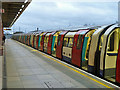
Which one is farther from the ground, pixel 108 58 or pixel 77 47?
pixel 77 47

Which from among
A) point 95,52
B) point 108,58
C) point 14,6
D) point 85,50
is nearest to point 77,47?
point 85,50

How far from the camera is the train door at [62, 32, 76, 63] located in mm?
12653

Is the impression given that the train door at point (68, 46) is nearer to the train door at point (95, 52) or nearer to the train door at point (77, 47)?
the train door at point (77, 47)

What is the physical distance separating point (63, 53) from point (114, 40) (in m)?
6.02

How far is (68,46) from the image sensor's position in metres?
13.2

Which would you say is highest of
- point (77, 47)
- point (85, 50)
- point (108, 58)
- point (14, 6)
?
point (14, 6)

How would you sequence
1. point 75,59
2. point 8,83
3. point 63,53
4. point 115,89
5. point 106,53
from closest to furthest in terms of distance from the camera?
point 115,89
point 8,83
point 106,53
point 75,59
point 63,53

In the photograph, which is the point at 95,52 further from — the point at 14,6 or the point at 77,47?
the point at 14,6

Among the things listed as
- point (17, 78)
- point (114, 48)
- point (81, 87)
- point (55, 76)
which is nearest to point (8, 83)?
point (17, 78)

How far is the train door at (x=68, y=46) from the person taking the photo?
12.7 m

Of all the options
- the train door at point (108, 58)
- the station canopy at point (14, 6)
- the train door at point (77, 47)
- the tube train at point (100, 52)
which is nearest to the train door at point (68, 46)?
the tube train at point (100, 52)

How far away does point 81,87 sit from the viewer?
7137mm

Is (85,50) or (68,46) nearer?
(85,50)

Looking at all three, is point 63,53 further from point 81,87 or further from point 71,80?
point 81,87
